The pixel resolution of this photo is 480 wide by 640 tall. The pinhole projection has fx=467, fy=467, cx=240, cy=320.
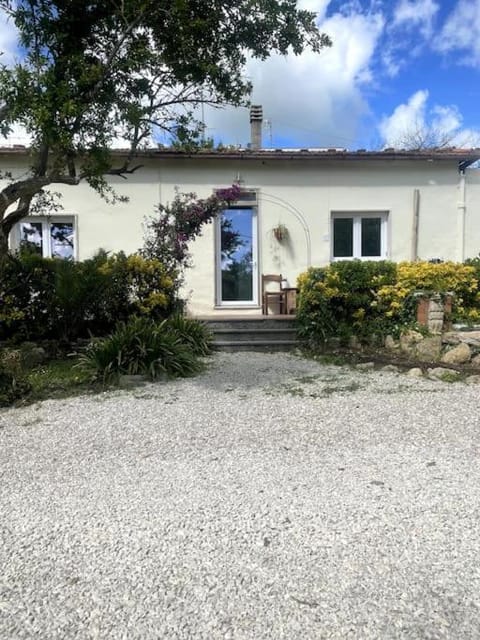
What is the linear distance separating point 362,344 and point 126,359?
11.8 ft

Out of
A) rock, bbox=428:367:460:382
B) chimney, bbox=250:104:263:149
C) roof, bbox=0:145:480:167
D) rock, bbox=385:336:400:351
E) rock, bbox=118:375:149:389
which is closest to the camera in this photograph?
rock, bbox=118:375:149:389

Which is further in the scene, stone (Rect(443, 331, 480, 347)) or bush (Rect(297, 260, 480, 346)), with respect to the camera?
bush (Rect(297, 260, 480, 346))

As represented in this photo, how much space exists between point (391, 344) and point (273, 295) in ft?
10.1

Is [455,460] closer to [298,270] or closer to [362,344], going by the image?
[362,344]

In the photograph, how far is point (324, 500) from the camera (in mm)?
2930

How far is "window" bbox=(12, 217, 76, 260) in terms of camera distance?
951 cm

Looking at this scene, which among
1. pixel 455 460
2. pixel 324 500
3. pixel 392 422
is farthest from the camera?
pixel 392 422

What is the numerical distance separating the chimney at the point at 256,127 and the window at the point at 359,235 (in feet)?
9.10

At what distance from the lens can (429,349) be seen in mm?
6586

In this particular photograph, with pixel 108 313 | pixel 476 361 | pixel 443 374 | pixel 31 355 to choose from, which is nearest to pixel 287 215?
pixel 108 313

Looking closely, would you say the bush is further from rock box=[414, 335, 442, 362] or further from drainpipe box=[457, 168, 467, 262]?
drainpipe box=[457, 168, 467, 262]

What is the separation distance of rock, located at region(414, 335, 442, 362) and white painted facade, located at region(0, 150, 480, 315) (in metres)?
3.62

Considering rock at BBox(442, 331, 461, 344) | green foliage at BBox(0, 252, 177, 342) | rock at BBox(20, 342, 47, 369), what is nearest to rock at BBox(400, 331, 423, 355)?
rock at BBox(442, 331, 461, 344)

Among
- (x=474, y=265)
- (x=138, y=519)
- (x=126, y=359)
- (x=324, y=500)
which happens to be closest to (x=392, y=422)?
(x=324, y=500)
